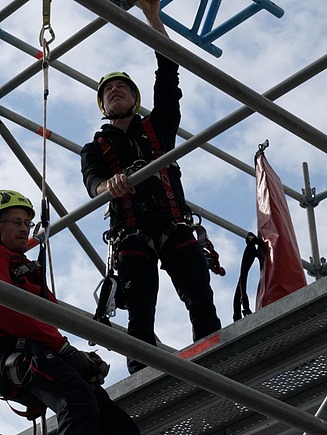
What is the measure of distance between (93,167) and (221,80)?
162cm

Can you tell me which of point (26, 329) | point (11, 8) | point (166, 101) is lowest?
point (26, 329)

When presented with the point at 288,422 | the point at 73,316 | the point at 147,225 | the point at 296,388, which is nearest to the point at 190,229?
the point at 147,225

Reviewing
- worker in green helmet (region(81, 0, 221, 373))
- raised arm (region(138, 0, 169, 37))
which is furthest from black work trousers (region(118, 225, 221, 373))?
raised arm (region(138, 0, 169, 37))

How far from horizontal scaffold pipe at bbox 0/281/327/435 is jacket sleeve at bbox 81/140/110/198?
2009 mm

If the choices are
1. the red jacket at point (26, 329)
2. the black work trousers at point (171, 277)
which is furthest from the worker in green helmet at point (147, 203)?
the red jacket at point (26, 329)

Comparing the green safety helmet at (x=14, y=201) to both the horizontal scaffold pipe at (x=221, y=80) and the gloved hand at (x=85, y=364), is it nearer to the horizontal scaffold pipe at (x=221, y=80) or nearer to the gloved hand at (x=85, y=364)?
the gloved hand at (x=85, y=364)

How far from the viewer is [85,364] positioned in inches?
256

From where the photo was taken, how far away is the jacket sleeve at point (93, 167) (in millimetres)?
7547

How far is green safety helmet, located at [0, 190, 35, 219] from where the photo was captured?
730 cm

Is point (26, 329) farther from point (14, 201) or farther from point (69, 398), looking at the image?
point (14, 201)

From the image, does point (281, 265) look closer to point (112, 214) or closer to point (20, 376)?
point (112, 214)

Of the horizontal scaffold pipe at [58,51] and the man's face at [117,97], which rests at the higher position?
the horizontal scaffold pipe at [58,51]

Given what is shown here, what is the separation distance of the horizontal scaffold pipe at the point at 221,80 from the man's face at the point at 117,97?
1690 mm

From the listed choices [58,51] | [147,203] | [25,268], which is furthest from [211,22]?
[25,268]
